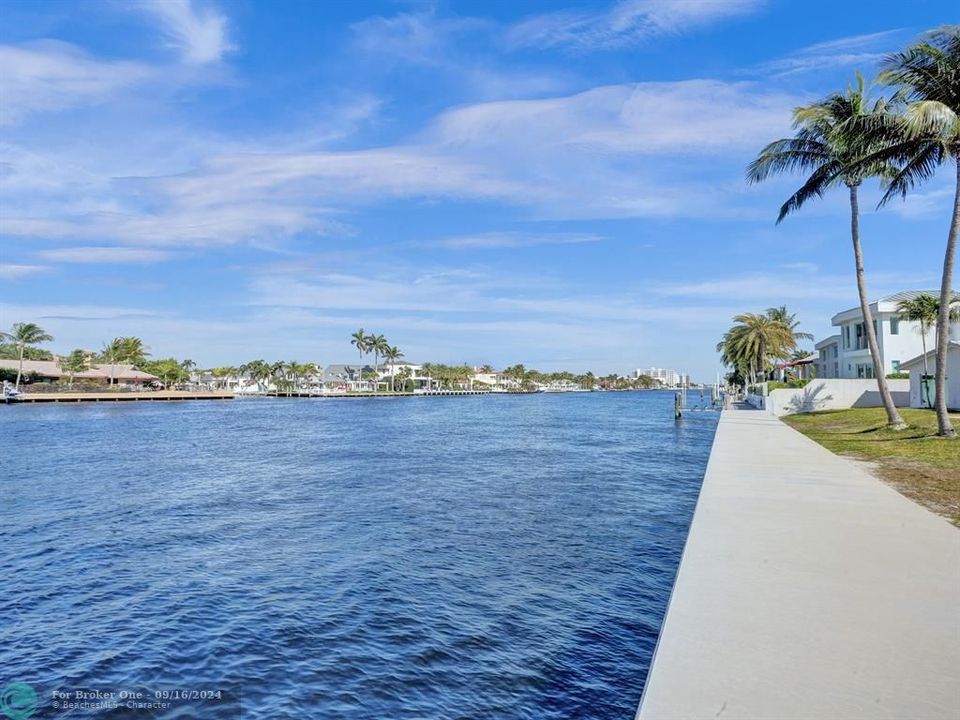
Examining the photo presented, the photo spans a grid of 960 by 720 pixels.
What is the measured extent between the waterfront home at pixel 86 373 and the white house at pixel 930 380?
104332mm

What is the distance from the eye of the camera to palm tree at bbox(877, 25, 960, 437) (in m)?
16.4

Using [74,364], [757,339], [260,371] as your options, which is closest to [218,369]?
[260,371]

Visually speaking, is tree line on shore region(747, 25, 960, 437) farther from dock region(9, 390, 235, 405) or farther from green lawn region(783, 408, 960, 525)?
dock region(9, 390, 235, 405)

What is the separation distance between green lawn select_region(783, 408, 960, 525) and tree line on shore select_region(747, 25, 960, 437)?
1.18m

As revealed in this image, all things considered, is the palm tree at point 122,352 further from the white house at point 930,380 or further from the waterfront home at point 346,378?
the white house at point 930,380

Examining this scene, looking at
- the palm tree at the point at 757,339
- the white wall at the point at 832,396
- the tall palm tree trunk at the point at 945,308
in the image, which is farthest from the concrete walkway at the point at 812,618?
the palm tree at the point at 757,339

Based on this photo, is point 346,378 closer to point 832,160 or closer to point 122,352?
point 122,352

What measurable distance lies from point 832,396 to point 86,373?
106m

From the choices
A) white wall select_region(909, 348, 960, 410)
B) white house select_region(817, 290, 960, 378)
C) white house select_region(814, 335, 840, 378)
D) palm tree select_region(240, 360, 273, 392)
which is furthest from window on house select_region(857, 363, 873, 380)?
palm tree select_region(240, 360, 273, 392)

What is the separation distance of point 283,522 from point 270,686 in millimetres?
7227

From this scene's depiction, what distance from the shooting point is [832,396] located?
37844 millimetres

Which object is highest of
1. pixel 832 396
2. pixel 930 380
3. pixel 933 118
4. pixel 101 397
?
pixel 933 118

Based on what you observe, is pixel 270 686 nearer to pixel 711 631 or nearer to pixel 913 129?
pixel 711 631

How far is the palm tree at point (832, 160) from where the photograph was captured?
2219 cm
